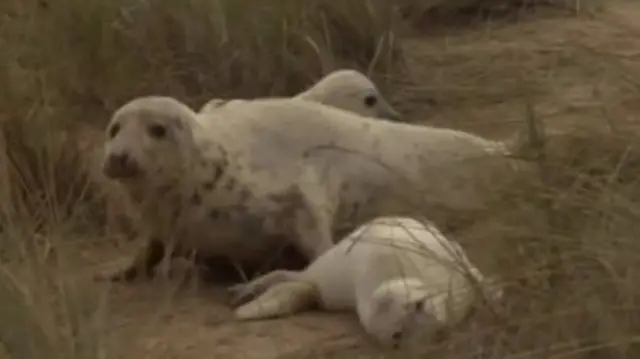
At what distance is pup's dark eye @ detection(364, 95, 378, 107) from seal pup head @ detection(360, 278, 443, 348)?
1129mm

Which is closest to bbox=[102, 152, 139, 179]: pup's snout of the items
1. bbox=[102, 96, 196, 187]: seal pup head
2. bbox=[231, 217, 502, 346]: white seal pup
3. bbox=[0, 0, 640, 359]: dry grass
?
bbox=[102, 96, 196, 187]: seal pup head

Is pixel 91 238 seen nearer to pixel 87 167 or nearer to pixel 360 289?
pixel 87 167

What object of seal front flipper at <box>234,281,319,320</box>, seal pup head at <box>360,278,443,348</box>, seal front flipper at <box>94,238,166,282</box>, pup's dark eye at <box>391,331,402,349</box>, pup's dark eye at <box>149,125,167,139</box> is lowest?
seal front flipper at <box>94,238,166,282</box>

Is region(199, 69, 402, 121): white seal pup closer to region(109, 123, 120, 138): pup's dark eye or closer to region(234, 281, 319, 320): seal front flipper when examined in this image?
region(109, 123, 120, 138): pup's dark eye

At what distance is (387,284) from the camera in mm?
2404

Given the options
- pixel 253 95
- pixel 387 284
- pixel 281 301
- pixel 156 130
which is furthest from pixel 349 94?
pixel 387 284

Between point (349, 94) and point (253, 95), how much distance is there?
393mm

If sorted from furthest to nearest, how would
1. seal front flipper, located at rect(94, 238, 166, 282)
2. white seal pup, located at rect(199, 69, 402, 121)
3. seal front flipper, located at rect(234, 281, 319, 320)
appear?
white seal pup, located at rect(199, 69, 402, 121) → seal front flipper, located at rect(94, 238, 166, 282) → seal front flipper, located at rect(234, 281, 319, 320)

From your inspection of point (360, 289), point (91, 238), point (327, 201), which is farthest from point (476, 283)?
point (91, 238)

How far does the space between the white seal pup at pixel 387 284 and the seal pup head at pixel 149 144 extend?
0.27 meters

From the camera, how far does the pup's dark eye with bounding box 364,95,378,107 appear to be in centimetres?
347

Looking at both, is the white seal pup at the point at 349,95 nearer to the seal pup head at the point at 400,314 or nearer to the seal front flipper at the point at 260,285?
the seal front flipper at the point at 260,285

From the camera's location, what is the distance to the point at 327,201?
2.96 meters

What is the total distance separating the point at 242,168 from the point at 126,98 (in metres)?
0.77
